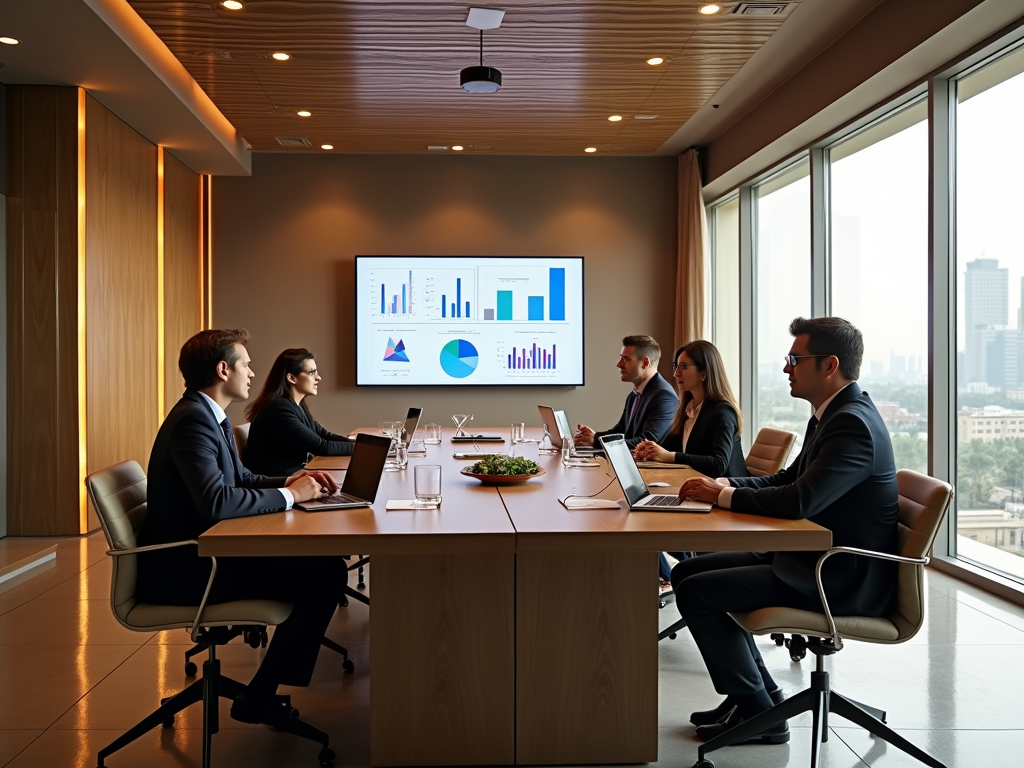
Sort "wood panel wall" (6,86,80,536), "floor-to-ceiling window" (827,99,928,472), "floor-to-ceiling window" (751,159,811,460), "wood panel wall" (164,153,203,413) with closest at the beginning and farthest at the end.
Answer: "floor-to-ceiling window" (827,99,928,472) → "wood panel wall" (6,86,80,536) → "floor-to-ceiling window" (751,159,811,460) → "wood panel wall" (164,153,203,413)

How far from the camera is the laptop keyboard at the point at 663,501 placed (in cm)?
281

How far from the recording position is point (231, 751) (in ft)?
9.12

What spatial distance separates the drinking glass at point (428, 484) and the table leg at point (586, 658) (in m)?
0.38

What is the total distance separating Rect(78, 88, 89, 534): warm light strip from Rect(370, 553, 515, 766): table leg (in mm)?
4166

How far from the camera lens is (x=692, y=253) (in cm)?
859

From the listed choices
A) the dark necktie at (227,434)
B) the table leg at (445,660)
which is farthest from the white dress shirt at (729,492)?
the dark necktie at (227,434)

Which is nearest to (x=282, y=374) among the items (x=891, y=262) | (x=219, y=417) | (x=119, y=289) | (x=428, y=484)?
(x=219, y=417)

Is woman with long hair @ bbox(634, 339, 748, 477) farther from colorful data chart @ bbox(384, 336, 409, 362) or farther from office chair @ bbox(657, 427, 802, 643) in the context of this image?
colorful data chart @ bbox(384, 336, 409, 362)

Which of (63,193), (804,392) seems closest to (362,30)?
(63,193)

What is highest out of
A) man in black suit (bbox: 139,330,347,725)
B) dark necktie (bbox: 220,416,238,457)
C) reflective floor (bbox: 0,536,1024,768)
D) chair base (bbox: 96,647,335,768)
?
dark necktie (bbox: 220,416,238,457)

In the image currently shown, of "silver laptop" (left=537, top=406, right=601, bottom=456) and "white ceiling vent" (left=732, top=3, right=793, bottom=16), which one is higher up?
"white ceiling vent" (left=732, top=3, right=793, bottom=16)

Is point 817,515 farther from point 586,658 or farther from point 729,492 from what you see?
point 586,658

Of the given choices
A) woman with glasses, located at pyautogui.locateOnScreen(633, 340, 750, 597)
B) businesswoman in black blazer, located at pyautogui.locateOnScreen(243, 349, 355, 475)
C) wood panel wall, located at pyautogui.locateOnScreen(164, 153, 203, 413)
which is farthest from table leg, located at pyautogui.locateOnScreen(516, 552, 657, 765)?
wood panel wall, located at pyautogui.locateOnScreen(164, 153, 203, 413)

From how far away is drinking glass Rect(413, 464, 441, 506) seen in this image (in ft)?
9.49
